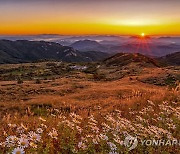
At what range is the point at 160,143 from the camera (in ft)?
14.3

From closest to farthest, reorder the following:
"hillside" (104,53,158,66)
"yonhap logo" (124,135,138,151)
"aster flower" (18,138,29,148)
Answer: "aster flower" (18,138,29,148) < "yonhap logo" (124,135,138,151) < "hillside" (104,53,158,66)

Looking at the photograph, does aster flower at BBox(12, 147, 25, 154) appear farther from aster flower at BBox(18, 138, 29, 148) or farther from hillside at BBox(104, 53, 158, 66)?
hillside at BBox(104, 53, 158, 66)

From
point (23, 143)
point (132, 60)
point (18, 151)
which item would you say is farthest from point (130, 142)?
point (132, 60)

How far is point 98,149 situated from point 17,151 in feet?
5.16

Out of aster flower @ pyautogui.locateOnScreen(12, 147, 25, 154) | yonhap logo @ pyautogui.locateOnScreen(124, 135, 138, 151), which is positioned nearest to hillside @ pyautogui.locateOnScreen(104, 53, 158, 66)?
yonhap logo @ pyautogui.locateOnScreen(124, 135, 138, 151)

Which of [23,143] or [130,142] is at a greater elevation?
[23,143]

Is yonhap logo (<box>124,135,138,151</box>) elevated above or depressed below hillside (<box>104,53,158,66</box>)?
above

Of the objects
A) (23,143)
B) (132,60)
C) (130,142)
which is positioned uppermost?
(23,143)

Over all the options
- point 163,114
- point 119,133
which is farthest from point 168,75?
point 119,133

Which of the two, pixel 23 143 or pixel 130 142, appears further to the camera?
pixel 130 142

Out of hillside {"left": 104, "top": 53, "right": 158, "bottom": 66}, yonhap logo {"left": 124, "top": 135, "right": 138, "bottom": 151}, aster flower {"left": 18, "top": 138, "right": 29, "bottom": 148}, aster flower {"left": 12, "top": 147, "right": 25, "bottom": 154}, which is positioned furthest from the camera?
hillside {"left": 104, "top": 53, "right": 158, "bottom": 66}

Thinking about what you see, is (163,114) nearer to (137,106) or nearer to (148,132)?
(148,132)

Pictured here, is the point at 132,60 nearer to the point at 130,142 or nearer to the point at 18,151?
the point at 130,142

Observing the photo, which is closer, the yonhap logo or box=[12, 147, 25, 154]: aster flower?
box=[12, 147, 25, 154]: aster flower
